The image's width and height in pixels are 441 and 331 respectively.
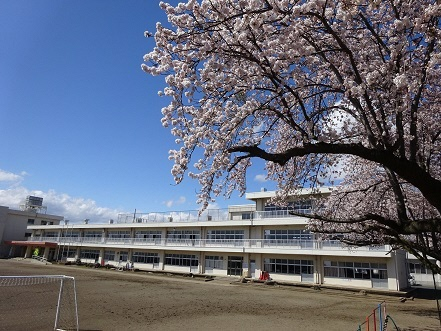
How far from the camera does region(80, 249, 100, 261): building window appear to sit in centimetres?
5822

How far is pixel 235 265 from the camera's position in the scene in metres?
40.6

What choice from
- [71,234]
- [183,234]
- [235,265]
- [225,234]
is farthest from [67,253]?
[235,265]

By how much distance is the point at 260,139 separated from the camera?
830 cm

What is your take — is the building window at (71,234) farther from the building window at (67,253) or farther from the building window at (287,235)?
the building window at (287,235)

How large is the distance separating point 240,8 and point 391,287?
103ft

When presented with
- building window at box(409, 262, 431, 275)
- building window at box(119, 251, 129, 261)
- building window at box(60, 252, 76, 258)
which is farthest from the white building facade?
building window at box(409, 262, 431, 275)

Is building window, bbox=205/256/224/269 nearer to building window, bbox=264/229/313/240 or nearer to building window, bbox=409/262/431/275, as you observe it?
building window, bbox=264/229/313/240

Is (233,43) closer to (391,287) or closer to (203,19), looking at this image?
(203,19)

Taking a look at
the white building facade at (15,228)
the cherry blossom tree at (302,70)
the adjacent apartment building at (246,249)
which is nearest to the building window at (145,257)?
the adjacent apartment building at (246,249)

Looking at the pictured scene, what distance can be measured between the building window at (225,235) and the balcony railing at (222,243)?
1.40 metres

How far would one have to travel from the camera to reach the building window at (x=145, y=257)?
162 ft

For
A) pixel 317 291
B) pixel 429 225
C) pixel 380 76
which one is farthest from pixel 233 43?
pixel 317 291

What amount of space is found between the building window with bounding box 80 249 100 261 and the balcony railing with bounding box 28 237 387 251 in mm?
2280

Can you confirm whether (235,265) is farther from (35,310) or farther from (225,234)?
(35,310)
